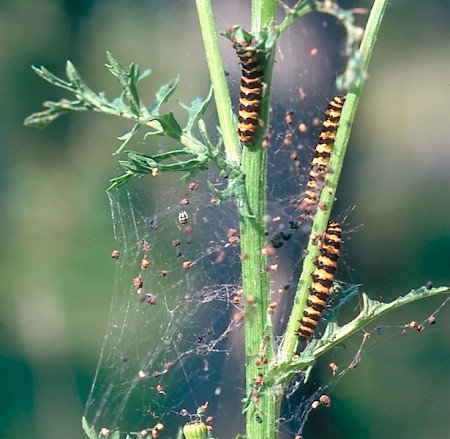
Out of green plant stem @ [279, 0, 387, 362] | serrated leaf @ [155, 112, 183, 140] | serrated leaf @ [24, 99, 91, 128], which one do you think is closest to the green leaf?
serrated leaf @ [155, 112, 183, 140]

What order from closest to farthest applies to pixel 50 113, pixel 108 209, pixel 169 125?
pixel 50 113 → pixel 169 125 → pixel 108 209

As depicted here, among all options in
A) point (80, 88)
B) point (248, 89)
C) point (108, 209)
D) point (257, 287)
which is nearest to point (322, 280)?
point (257, 287)

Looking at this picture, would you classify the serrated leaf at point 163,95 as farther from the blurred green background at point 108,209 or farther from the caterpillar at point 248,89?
the blurred green background at point 108,209

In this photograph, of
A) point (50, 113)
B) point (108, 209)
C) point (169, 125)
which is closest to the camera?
point (50, 113)

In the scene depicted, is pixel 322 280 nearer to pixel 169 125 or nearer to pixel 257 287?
pixel 257 287

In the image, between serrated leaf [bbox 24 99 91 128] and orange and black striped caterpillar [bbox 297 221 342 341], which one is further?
orange and black striped caterpillar [bbox 297 221 342 341]

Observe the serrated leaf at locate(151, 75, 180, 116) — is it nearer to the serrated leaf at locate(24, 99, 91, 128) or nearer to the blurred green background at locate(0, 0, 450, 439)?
the serrated leaf at locate(24, 99, 91, 128)

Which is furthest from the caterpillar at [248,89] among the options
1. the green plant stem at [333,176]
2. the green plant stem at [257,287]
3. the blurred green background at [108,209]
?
the blurred green background at [108,209]
